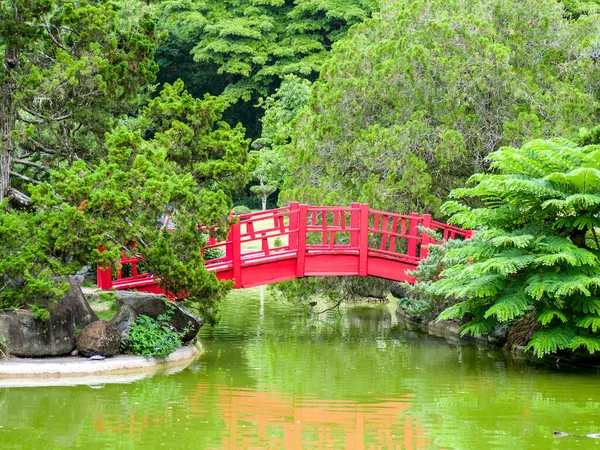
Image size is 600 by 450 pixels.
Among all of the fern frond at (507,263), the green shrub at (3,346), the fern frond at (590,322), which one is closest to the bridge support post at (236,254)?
the green shrub at (3,346)

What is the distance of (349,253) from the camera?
17375 millimetres

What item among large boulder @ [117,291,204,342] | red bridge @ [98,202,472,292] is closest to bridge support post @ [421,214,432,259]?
red bridge @ [98,202,472,292]

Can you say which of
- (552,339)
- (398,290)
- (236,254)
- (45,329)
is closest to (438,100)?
(398,290)

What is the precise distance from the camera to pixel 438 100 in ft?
64.0

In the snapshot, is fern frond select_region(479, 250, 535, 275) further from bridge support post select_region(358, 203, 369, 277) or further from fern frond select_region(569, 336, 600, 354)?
bridge support post select_region(358, 203, 369, 277)

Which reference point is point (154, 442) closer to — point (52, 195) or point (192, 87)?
point (52, 195)

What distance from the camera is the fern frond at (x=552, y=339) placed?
44.0ft

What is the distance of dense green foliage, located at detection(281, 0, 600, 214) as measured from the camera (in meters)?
18.9

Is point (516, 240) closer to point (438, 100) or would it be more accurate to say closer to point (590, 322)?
point (590, 322)

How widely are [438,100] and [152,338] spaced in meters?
8.29

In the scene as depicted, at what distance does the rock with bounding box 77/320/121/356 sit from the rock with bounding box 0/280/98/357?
187mm

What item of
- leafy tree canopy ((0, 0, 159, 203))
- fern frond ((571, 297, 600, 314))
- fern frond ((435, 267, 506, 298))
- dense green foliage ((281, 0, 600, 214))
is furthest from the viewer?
dense green foliage ((281, 0, 600, 214))

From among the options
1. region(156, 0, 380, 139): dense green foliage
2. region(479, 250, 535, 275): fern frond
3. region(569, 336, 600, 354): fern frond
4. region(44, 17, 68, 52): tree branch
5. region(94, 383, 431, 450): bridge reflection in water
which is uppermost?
region(156, 0, 380, 139): dense green foliage

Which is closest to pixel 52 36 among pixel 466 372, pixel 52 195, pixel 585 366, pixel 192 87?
pixel 52 195
